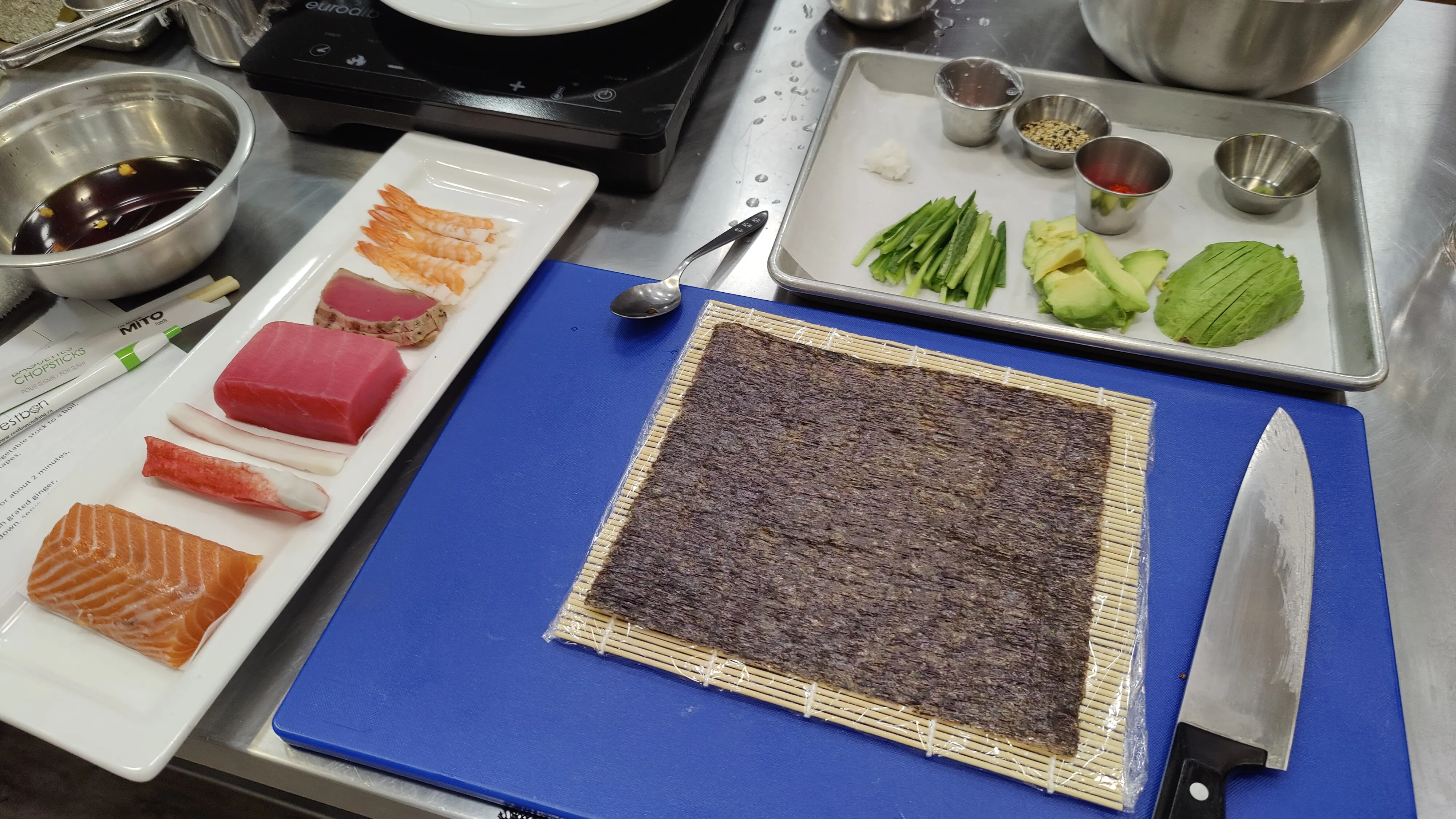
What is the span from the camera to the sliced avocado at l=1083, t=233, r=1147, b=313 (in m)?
1.14

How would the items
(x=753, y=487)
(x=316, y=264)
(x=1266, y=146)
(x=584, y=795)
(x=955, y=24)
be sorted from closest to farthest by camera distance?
(x=584, y=795)
(x=753, y=487)
(x=316, y=264)
(x=1266, y=146)
(x=955, y=24)

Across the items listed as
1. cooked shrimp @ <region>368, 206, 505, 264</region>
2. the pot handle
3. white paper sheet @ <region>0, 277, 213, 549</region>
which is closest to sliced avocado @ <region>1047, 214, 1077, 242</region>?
cooked shrimp @ <region>368, 206, 505, 264</region>

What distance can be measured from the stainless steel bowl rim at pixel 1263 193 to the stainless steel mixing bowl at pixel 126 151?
1407mm

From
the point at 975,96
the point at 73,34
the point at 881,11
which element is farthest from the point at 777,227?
the point at 73,34

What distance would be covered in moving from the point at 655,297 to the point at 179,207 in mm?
704

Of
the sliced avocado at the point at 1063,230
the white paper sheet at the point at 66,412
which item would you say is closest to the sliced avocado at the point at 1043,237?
the sliced avocado at the point at 1063,230

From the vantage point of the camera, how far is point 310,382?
0.99 metres

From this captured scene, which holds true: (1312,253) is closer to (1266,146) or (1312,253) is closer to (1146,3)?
(1266,146)

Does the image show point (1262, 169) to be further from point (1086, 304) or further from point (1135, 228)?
point (1086, 304)

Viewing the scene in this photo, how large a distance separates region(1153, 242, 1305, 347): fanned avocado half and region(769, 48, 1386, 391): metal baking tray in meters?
0.02

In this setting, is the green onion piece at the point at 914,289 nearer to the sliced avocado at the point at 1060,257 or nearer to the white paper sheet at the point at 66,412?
the sliced avocado at the point at 1060,257

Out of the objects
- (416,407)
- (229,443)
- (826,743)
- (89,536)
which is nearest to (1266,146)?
(826,743)

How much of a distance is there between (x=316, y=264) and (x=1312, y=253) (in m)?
1.43

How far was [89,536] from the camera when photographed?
89 cm
